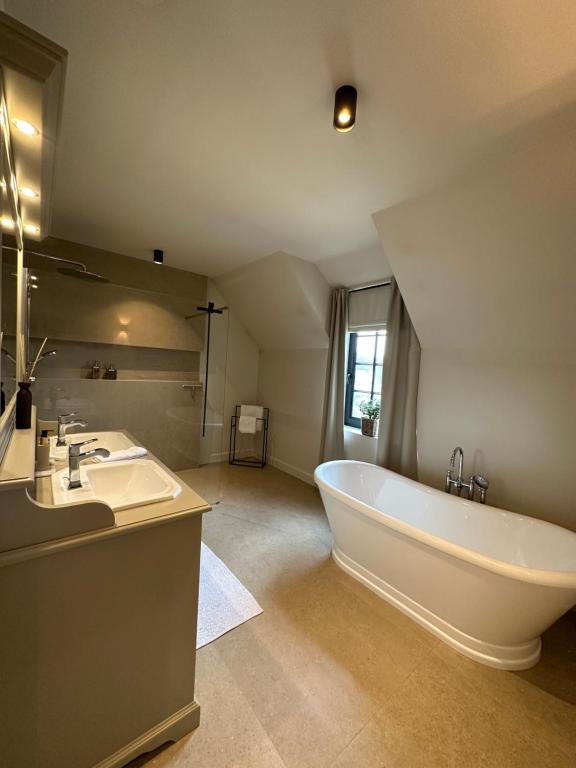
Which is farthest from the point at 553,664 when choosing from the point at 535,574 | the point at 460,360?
the point at 460,360

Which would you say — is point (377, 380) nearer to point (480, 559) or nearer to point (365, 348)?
point (365, 348)

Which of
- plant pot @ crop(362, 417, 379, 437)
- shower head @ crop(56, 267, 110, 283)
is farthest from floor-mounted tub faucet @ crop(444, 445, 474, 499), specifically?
shower head @ crop(56, 267, 110, 283)

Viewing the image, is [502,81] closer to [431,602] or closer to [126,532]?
[126,532]

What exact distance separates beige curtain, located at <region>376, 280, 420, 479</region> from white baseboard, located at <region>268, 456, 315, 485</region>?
4.16 feet

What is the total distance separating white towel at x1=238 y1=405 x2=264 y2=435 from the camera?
4.29 m

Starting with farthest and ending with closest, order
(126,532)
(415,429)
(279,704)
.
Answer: (415,429)
(279,704)
(126,532)

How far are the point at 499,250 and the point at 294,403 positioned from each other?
2.76 m

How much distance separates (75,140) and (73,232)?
4.94 ft

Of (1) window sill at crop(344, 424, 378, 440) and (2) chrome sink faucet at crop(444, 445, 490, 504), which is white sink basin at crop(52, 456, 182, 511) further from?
(1) window sill at crop(344, 424, 378, 440)

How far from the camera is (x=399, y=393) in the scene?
278 centimetres

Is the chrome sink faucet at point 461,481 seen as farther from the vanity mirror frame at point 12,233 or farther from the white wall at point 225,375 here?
the white wall at point 225,375

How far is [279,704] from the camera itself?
1.30m

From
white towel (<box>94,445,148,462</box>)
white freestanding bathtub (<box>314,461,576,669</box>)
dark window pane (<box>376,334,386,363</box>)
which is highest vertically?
dark window pane (<box>376,334,386,363</box>)

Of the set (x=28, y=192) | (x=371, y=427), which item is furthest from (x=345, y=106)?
(x=371, y=427)
